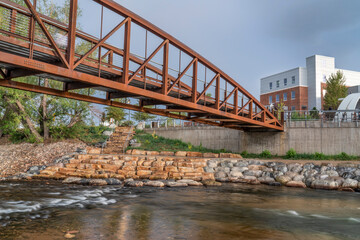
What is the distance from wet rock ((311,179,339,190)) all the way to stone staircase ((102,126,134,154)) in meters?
15.9

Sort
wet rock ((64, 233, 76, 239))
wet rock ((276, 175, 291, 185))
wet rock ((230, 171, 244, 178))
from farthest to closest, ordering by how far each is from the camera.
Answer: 1. wet rock ((230, 171, 244, 178))
2. wet rock ((276, 175, 291, 185))
3. wet rock ((64, 233, 76, 239))

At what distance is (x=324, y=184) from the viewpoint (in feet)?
59.8

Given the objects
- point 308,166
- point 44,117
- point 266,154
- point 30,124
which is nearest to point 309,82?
point 266,154

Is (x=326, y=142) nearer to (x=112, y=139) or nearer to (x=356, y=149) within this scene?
(x=356, y=149)

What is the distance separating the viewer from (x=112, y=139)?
98.4 feet

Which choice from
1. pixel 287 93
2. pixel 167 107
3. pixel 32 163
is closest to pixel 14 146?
pixel 32 163

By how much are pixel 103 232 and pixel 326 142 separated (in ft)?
76.3

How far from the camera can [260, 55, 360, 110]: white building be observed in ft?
178

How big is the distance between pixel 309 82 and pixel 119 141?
40040 mm

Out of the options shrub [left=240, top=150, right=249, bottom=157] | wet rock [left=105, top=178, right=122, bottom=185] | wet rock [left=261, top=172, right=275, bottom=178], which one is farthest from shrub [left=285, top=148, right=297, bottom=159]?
wet rock [left=105, top=178, right=122, bottom=185]

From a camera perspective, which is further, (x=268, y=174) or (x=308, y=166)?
(x=308, y=166)

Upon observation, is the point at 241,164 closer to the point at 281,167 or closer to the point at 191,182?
the point at 281,167

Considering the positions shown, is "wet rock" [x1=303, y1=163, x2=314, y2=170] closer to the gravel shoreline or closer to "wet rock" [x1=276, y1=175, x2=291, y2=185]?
"wet rock" [x1=276, y1=175, x2=291, y2=185]

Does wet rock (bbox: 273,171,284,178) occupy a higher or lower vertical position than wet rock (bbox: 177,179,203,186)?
higher
